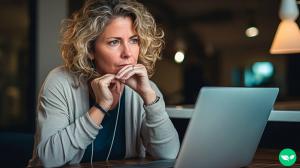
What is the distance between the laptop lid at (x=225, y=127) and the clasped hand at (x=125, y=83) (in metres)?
0.44

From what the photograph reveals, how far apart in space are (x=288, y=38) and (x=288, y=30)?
0.04 m

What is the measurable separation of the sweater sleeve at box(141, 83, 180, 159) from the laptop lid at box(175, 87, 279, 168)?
0.34m

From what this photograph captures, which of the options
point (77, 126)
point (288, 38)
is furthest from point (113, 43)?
point (288, 38)

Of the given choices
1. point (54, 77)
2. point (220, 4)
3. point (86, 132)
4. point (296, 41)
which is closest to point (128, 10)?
point (54, 77)

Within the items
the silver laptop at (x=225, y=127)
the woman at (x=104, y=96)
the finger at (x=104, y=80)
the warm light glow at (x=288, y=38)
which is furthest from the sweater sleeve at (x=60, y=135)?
the warm light glow at (x=288, y=38)

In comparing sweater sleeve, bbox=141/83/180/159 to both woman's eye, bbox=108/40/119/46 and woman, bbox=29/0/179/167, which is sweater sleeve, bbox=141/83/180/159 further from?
woman's eye, bbox=108/40/119/46

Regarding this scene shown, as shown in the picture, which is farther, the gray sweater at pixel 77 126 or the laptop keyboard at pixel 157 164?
the gray sweater at pixel 77 126

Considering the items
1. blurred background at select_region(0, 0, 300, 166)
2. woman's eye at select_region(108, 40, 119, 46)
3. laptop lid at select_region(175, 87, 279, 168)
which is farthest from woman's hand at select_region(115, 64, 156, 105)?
blurred background at select_region(0, 0, 300, 166)

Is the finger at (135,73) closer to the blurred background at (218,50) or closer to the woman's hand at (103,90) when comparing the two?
the woman's hand at (103,90)

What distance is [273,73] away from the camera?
337 inches

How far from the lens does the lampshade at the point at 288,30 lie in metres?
2.87

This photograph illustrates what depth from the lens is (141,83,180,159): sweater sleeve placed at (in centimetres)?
192

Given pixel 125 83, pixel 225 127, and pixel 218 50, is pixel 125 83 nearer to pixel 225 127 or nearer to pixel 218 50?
pixel 225 127

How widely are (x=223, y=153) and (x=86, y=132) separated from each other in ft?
1.67
